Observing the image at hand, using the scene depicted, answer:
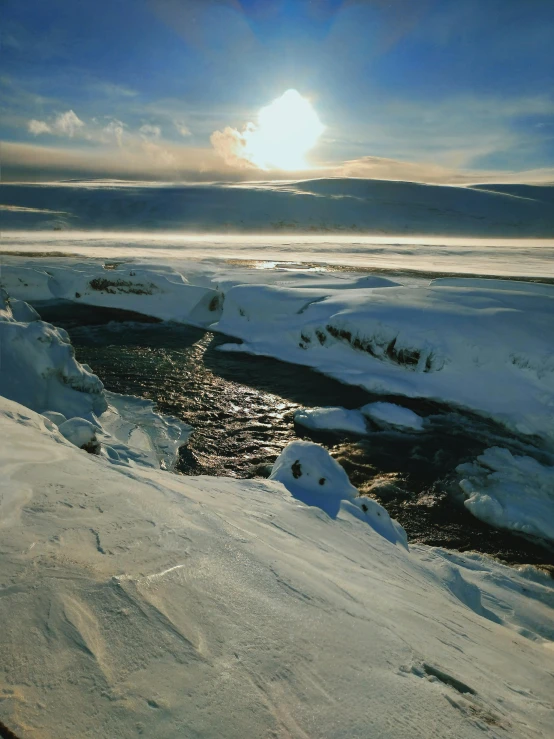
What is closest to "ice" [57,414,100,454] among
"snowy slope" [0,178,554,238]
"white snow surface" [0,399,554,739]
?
"white snow surface" [0,399,554,739]

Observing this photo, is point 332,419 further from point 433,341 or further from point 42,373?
point 42,373

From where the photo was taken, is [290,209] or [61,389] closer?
[61,389]

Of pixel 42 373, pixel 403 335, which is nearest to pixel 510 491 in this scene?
pixel 403 335

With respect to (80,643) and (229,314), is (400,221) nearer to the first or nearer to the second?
(229,314)

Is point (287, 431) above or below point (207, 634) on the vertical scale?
below

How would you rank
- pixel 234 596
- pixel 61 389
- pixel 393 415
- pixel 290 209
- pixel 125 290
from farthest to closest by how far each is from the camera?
pixel 290 209 < pixel 125 290 < pixel 393 415 < pixel 61 389 < pixel 234 596

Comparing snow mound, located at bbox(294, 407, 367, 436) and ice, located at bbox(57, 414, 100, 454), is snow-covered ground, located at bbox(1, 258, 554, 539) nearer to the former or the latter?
snow mound, located at bbox(294, 407, 367, 436)

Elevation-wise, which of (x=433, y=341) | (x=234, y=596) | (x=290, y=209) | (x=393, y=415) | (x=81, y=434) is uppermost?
(x=290, y=209)

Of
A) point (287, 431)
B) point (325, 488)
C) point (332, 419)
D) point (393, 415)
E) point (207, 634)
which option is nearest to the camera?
point (207, 634)
